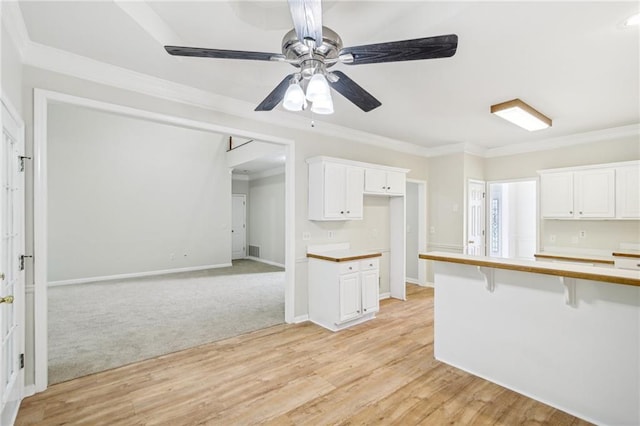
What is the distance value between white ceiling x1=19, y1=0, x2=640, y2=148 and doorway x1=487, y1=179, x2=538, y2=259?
3198mm

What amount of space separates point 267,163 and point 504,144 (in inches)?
198

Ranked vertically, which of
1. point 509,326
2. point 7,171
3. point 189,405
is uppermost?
point 7,171

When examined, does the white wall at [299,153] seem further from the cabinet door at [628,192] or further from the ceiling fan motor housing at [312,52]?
the cabinet door at [628,192]

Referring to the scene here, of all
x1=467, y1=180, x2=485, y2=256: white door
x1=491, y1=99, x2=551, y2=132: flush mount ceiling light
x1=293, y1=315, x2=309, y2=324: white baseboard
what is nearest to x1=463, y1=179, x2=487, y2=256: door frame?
x1=467, y1=180, x2=485, y2=256: white door

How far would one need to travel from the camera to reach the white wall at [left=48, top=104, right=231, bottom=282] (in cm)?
603

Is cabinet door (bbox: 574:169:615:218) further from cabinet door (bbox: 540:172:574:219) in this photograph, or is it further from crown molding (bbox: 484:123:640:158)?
crown molding (bbox: 484:123:640:158)

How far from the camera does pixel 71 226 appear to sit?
6.10 meters

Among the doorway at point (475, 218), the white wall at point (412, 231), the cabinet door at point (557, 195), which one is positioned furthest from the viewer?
the white wall at point (412, 231)

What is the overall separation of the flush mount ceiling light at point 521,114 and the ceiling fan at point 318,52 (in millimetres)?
2261

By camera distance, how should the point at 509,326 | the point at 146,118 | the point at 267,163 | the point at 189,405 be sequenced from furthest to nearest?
the point at 267,163 → the point at 146,118 → the point at 509,326 → the point at 189,405

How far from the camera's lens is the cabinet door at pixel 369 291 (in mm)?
3945

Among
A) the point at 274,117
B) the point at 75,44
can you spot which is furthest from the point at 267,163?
the point at 75,44

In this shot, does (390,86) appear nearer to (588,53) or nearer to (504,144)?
(588,53)

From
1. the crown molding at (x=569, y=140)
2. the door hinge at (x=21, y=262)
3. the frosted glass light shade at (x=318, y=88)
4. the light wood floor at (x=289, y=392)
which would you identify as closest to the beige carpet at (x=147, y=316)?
the light wood floor at (x=289, y=392)
